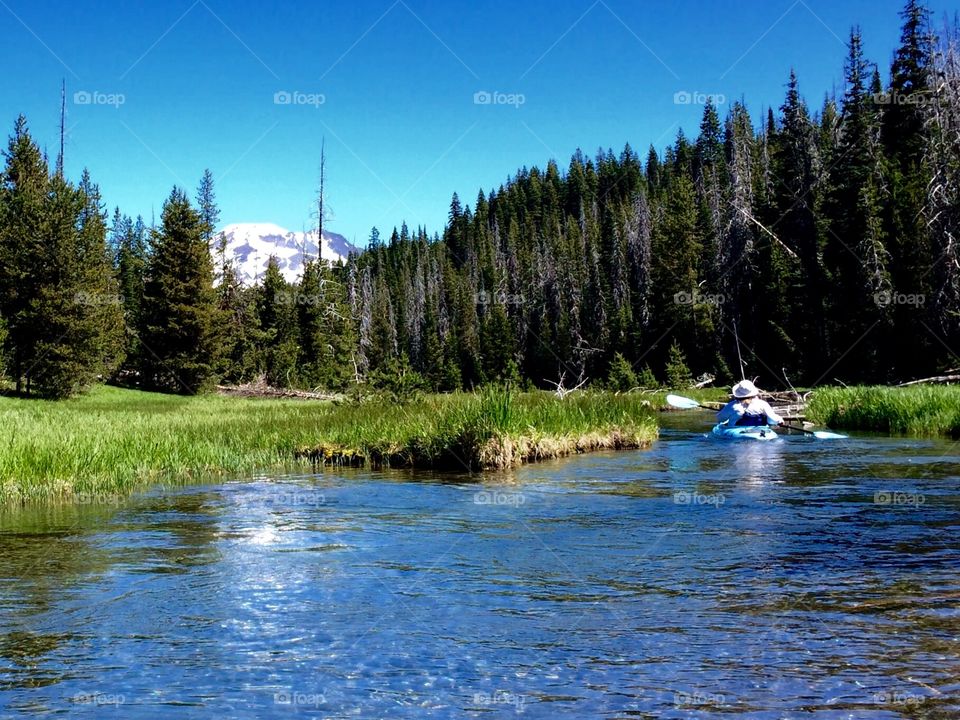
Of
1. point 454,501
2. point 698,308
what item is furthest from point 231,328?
point 454,501

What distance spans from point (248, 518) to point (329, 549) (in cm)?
281

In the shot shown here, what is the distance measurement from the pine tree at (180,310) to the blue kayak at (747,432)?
39153mm

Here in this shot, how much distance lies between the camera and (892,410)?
26.0 meters

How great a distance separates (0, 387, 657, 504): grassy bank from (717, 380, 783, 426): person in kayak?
8.08 feet

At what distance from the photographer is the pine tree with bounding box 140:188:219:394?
179 feet

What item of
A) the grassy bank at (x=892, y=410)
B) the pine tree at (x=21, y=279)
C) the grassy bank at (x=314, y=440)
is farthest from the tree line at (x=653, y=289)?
the grassy bank at (x=892, y=410)

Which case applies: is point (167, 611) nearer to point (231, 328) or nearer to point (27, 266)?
point (27, 266)

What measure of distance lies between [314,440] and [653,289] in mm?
61459

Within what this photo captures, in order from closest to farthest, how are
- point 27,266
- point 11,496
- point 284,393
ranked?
point 11,496 < point 27,266 < point 284,393

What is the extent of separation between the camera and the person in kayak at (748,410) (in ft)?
78.0

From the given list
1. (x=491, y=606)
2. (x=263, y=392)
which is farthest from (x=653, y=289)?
(x=491, y=606)

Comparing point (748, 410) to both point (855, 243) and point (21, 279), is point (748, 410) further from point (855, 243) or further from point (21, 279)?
point (21, 279)

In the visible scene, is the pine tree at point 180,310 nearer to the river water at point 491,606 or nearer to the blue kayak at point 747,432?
the blue kayak at point 747,432

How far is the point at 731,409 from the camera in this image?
24.5 metres
